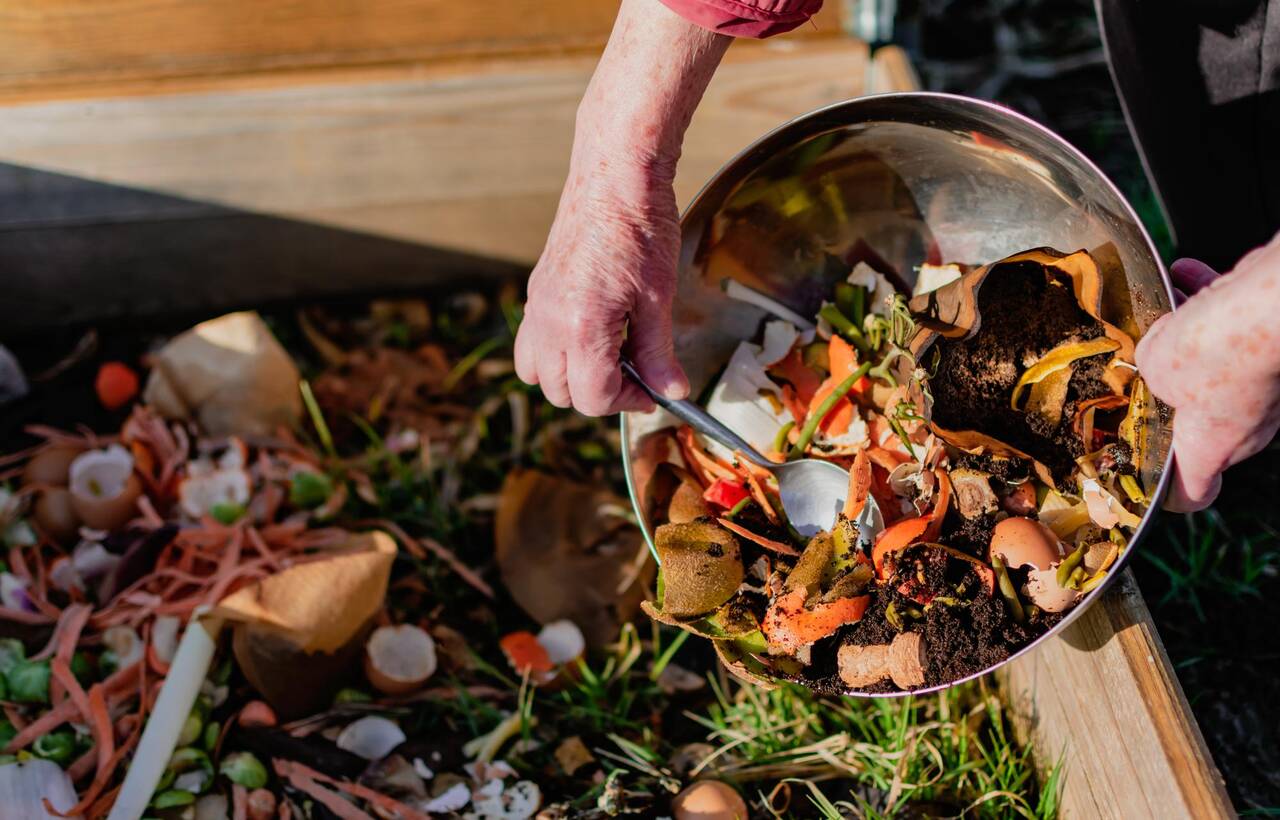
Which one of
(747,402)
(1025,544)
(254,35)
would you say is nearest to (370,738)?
(747,402)

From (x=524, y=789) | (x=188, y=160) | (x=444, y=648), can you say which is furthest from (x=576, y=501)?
(x=188, y=160)

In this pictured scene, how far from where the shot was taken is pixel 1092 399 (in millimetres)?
1199

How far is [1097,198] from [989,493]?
35cm

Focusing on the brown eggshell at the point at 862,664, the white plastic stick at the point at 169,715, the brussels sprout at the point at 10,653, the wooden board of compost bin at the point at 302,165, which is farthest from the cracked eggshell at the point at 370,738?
the wooden board of compost bin at the point at 302,165

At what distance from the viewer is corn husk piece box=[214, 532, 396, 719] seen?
146cm

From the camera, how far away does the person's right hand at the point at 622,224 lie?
1104 millimetres

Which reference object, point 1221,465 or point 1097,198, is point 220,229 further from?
point 1221,465

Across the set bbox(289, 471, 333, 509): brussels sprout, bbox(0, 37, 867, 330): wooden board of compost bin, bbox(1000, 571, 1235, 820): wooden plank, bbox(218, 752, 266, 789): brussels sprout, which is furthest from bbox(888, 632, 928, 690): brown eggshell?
bbox(0, 37, 867, 330): wooden board of compost bin

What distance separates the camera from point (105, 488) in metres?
1.73

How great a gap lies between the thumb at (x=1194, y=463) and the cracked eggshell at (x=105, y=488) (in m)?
1.55

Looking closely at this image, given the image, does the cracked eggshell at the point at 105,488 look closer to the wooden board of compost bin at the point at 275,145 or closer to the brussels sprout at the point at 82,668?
the brussels sprout at the point at 82,668

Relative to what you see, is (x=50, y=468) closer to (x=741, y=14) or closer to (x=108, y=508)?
(x=108, y=508)

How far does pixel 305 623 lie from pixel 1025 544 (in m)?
0.97

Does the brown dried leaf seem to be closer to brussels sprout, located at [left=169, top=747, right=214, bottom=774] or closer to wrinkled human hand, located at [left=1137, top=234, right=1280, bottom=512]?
brussels sprout, located at [left=169, top=747, right=214, bottom=774]
